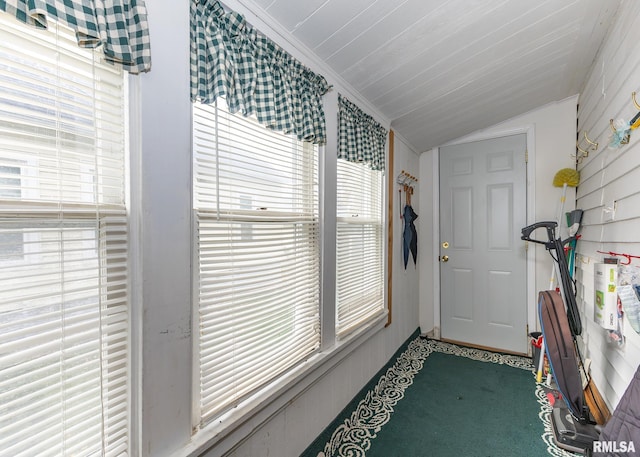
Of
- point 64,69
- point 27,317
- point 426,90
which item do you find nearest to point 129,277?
point 27,317

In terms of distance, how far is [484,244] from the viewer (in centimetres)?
318

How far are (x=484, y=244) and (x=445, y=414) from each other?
1.80m

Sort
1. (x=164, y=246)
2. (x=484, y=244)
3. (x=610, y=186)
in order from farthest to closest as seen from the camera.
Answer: (x=484, y=244), (x=610, y=186), (x=164, y=246)

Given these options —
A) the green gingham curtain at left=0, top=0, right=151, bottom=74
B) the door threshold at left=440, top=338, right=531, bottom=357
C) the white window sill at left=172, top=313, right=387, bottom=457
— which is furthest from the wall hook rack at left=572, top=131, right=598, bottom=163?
the green gingham curtain at left=0, top=0, right=151, bottom=74

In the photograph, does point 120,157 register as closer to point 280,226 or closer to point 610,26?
point 280,226

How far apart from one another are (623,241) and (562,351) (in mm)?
707

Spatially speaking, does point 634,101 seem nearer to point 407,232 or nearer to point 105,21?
point 407,232

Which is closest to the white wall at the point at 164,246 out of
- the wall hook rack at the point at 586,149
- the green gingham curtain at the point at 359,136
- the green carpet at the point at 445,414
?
the green gingham curtain at the point at 359,136

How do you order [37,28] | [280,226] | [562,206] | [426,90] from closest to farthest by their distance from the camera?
[37,28]
[280,226]
[426,90]
[562,206]

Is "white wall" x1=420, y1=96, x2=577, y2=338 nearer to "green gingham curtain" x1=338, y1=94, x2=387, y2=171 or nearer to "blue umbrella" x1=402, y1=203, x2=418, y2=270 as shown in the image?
"blue umbrella" x1=402, y1=203, x2=418, y2=270

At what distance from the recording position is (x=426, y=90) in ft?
7.09

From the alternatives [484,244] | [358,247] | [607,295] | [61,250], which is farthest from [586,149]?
[61,250]

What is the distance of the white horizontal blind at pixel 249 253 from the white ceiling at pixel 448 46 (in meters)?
0.56

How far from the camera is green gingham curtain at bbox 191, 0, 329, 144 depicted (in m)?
1.03
